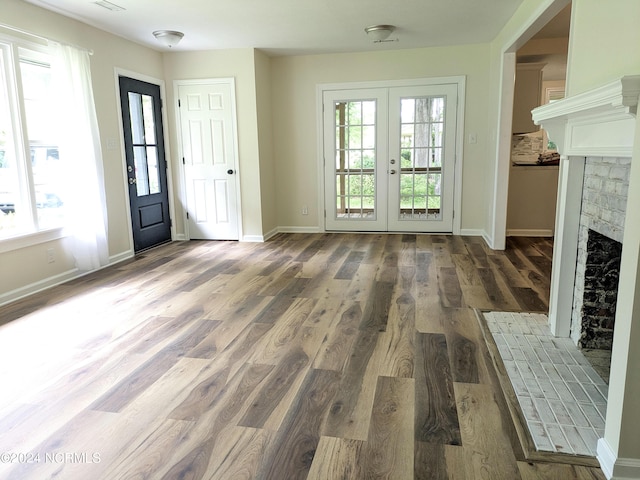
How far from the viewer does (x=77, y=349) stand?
2842mm

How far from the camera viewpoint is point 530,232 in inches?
242

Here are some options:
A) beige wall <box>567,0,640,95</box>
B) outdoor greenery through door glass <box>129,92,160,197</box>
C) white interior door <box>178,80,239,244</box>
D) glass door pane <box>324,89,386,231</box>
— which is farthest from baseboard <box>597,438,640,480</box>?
outdoor greenery through door glass <box>129,92,160,197</box>

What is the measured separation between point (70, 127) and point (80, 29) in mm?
1019

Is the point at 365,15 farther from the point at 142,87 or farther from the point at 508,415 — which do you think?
the point at 508,415

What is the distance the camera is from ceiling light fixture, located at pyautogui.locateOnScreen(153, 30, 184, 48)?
4.85 metres

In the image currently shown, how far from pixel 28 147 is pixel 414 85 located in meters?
4.50

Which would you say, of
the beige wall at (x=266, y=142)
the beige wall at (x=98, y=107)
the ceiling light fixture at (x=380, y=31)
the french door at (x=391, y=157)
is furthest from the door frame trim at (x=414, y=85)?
the beige wall at (x=98, y=107)

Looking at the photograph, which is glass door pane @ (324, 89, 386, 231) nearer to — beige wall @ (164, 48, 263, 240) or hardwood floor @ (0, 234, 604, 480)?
beige wall @ (164, 48, 263, 240)

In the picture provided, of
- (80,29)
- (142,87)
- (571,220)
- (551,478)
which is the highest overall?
(80,29)

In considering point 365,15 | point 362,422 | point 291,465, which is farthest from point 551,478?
point 365,15

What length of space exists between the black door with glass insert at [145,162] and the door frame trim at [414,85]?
2.11 metres

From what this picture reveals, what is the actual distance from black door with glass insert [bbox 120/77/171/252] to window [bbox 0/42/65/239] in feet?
3.19

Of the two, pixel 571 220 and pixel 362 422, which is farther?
pixel 571 220

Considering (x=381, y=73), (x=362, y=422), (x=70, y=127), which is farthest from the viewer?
(x=381, y=73)
